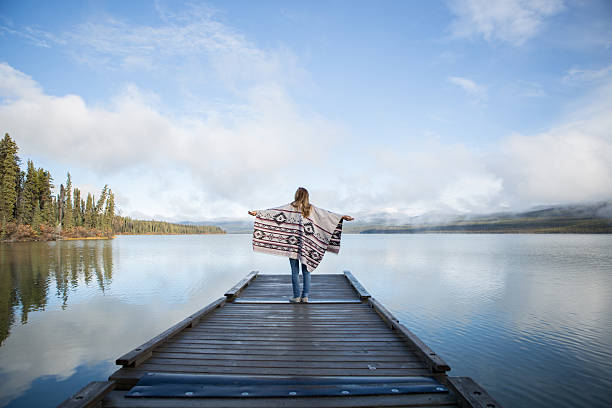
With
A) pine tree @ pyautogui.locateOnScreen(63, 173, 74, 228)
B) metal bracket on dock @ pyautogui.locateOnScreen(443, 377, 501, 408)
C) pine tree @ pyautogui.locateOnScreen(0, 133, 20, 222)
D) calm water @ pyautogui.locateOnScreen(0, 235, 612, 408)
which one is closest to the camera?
metal bracket on dock @ pyautogui.locateOnScreen(443, 377, 501, 408)

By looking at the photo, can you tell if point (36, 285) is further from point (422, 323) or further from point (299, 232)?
point (422, 323)

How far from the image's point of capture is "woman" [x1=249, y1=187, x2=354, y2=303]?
677cm

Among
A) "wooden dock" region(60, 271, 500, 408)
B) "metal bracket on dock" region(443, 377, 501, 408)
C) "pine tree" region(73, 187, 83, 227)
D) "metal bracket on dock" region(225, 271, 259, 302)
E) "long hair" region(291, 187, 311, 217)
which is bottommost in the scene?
"metal bracket on dock" region(225, 271, 259, 302)

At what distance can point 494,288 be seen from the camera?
15.2m

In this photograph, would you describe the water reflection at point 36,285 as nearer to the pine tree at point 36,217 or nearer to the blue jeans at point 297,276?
the blue jeans at point 297,276

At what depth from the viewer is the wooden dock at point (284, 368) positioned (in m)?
2.97

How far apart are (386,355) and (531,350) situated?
17.8 feet

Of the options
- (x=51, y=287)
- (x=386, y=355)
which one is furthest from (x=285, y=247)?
(x=51, y=287)

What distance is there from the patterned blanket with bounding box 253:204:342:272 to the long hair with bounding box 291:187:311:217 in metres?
0.10

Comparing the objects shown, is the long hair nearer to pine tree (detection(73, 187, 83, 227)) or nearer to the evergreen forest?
the evergreen forest

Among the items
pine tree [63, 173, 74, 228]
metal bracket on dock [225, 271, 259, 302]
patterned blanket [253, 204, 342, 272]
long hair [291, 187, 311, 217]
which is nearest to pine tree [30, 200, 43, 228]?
pine tree [63, 173, 74, 228]

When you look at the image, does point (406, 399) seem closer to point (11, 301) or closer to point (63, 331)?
point (63, 331)

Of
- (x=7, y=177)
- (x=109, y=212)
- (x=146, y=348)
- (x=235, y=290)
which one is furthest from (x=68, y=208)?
(x=146, y=348)

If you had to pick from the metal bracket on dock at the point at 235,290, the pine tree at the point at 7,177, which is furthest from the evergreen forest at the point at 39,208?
the metal bracket on dock at the point at 235,290
